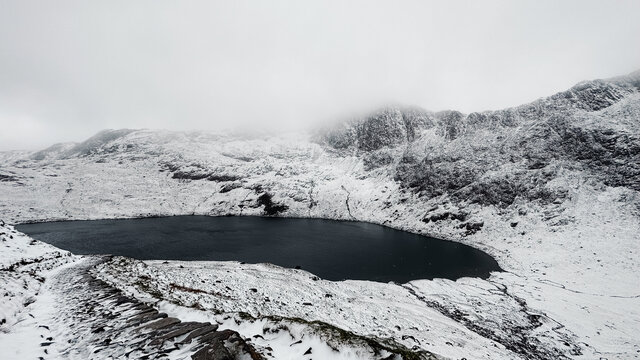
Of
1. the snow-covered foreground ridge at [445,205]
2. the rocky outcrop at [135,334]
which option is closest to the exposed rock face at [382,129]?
the snow-covered foreground ridge at [445,205]

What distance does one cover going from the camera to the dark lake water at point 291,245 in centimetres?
5712

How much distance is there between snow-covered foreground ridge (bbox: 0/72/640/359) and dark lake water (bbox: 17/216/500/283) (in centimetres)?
764

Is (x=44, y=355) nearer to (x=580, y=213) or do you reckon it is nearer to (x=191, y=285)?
(x=191, y=285)

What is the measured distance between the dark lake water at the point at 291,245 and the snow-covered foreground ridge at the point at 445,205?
764 centimetres

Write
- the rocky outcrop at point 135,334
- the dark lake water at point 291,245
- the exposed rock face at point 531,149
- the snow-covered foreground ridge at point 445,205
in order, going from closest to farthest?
1. the rocky outcrop at point 135,334
2. the snow-covered foreground ridge at point 445,205
3. the dark lake water at point 291,245
4. the exposed rock face at point 531,149

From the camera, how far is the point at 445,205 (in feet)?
329

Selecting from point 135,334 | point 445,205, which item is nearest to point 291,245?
point 445,205

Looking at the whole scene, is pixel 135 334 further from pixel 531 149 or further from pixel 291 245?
pixel 531 149

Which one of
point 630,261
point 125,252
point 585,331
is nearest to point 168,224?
point 125,252

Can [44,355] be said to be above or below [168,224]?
above

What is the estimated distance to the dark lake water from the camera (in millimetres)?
57125

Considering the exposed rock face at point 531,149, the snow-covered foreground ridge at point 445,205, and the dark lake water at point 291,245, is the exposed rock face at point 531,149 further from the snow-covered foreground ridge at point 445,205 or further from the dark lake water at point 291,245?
the dark lake water at point 291,245

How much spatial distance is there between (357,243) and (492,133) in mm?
79232

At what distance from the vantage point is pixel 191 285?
26.7 metres
